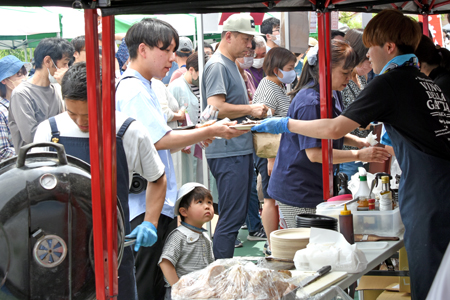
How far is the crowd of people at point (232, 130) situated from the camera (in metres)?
2.17

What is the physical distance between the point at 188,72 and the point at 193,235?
2685 millimetres

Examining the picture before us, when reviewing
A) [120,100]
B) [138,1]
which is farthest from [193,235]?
[138,1]

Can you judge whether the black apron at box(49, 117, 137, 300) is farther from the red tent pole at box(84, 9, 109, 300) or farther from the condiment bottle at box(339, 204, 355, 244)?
the condiment bottle at box(339, 204, 355, 244)

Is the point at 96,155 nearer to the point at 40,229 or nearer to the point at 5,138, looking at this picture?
the point at 40,229

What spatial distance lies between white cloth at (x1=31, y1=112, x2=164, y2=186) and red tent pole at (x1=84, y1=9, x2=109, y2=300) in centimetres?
26

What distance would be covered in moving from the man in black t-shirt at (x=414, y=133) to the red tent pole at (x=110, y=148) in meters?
1.12

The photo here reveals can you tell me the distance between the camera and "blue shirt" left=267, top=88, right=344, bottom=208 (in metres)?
2.96

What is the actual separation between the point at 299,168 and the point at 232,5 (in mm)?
1076

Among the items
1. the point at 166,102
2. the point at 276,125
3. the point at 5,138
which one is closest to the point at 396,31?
the point at 276,125

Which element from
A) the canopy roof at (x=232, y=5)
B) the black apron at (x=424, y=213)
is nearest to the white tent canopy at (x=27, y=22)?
the canopy roof at (x=232, y=5)

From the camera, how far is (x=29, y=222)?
5.05ft

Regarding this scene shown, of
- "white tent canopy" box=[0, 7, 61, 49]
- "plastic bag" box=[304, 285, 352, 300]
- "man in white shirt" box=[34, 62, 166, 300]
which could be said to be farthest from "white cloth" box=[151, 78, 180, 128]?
"white tent canopy" box=[0, 7, 61, 49]

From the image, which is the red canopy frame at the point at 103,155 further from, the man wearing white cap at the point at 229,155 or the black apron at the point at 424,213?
the man wearing white cap at the point at 229,155

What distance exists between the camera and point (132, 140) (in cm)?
212
